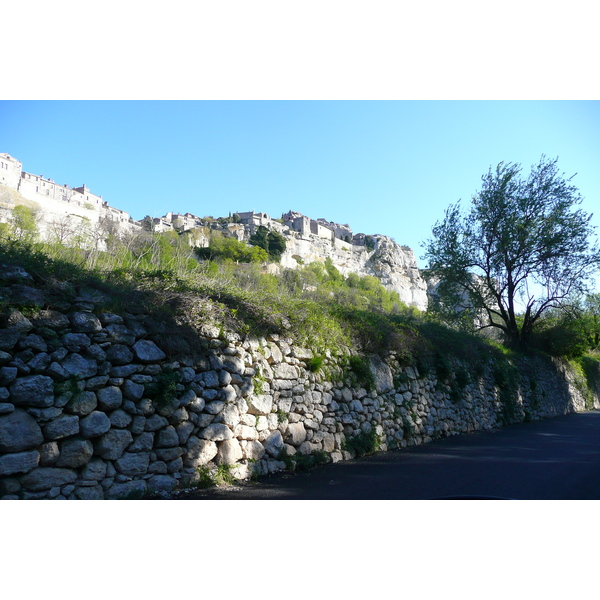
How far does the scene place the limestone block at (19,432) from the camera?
3598 mm

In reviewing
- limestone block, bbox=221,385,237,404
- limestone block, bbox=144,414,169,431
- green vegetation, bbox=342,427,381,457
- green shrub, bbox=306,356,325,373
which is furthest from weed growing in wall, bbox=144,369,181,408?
green vegetation, bbox=342,427,381,457

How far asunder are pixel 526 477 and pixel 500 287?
1497cm

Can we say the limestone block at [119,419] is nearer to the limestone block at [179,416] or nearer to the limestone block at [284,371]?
the limestone block at [179,416]

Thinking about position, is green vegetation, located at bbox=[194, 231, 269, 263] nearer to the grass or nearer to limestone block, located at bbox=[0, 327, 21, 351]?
the grass

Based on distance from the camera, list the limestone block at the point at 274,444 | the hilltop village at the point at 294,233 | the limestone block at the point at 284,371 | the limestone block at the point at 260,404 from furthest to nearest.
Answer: the hilltop village at the point at 294,233 < the limestone block at the point at 284,371 < the limestone block at the point at 274,444 < the limestone block at the point at 260,404

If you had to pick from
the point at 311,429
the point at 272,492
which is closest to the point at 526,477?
Result: the point at 311,429

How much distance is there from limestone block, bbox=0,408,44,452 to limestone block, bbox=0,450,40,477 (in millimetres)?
48

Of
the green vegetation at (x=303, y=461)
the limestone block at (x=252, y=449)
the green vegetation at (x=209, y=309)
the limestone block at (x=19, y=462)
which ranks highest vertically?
the green vegetation at (x=209, y=309)

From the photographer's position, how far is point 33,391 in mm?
3807

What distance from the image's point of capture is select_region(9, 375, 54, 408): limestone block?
3730 millimetres

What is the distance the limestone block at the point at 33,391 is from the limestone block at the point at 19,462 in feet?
1.36

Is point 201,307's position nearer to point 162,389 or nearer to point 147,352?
point 147,352

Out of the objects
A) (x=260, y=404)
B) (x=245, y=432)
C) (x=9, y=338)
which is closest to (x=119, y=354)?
(x=9, y=338)

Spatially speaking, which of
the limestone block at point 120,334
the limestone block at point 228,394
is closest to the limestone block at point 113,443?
the limestone block at point 120,334
